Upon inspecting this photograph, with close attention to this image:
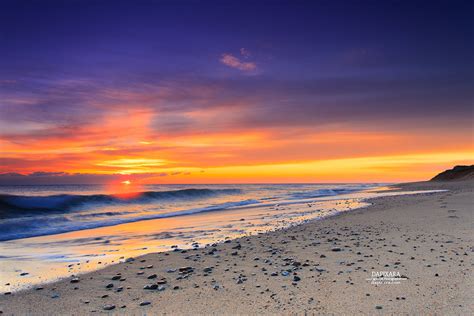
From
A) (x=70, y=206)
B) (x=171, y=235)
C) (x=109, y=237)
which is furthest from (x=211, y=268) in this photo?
(x=70, y=206)

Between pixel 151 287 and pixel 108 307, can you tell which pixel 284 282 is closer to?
pixel 151 287

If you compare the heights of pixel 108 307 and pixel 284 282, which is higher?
pixel 284 282

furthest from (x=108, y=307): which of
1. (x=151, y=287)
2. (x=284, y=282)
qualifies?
(x=284, y=282)

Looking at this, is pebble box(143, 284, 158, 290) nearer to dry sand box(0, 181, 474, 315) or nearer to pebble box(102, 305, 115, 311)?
dry sand box(0, 181, 474, 315)

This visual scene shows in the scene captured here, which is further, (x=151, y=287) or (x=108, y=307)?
(x=151, y=287)

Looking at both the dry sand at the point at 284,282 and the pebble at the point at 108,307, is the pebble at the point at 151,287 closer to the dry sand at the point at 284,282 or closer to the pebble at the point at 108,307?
the dry sand at the point at 284,282

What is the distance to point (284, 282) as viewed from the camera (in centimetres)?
631

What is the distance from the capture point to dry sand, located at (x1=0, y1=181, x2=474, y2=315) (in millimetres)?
5223

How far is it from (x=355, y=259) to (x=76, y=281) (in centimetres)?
602

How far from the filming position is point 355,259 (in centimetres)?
769

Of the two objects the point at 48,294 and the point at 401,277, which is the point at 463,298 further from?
the point at 48,294

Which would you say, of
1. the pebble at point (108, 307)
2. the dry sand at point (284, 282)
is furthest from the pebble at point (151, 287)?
the pebble at point (108, 307)

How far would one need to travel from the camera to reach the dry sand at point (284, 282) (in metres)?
5.22

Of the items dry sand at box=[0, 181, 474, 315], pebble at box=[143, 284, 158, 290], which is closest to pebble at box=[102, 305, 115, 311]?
dry sand at box=[0, 181, 474, 315]
